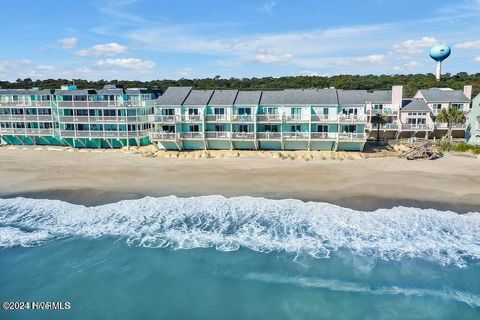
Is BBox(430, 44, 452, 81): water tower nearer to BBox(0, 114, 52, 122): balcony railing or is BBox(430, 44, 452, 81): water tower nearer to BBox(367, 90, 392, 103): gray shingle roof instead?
BBox(367, 90, 392, 103): gray shingle roof

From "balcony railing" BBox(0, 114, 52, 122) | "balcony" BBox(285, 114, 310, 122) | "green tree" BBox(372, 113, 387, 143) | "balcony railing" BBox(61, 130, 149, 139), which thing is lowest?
"balcony railing" BBox(61, 130, 149, 139)

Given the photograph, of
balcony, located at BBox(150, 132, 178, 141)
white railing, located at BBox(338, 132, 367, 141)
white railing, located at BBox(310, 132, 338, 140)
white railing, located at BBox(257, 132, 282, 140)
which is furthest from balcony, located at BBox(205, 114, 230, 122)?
white railing, located at BBox(338, 132, 367, 141)

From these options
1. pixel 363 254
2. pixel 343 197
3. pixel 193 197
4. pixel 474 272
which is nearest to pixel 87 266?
pixel 193 197

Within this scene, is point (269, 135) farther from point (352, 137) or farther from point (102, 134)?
point (102, 134)

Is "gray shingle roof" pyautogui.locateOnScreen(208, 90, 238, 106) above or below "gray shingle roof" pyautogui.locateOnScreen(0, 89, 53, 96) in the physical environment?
below

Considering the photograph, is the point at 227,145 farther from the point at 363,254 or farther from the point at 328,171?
the point at 363,254
